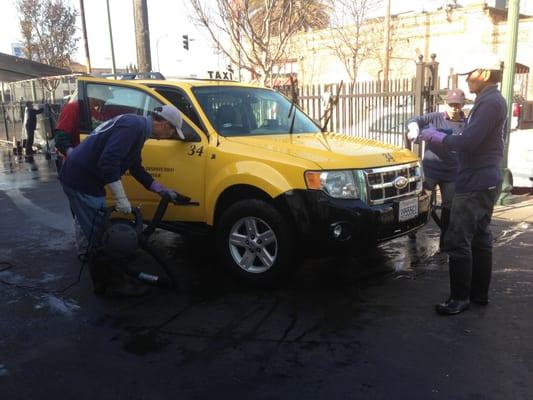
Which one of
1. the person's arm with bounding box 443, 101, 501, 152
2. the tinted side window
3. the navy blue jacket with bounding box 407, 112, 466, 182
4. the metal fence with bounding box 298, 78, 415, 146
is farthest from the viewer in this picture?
the metal fence with bounding box 298, 78, 415, 146

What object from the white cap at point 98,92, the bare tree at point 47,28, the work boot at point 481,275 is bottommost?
the work boot at point 481,275

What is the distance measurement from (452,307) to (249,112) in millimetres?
2826

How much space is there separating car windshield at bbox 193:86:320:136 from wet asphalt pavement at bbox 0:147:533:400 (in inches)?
55.9

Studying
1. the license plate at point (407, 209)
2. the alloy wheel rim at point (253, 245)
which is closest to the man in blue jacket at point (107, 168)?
the alloy wheel rim at point (253, 245)

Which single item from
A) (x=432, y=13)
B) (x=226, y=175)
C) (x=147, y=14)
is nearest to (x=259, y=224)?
(x=226, y=175)

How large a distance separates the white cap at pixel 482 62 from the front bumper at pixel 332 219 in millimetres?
1275

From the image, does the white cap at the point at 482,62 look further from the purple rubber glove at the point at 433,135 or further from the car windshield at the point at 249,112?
the car windshield at the point at 249,112

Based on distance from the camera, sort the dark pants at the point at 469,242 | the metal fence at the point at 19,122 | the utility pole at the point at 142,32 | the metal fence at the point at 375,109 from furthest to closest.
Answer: the metal fence at the point at 19,122 → the utility pole at the point at 142,32 → the metal fence at the point at 375,109 → the dark pants at the point at 469,242

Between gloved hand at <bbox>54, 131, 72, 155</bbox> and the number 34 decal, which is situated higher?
gloved hand at <bbox>54, 131, 72, 155</bbox>

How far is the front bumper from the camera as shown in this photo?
435 centimetres

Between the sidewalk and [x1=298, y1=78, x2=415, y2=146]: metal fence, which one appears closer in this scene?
the sidewalk

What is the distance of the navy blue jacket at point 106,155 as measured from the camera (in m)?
4.32

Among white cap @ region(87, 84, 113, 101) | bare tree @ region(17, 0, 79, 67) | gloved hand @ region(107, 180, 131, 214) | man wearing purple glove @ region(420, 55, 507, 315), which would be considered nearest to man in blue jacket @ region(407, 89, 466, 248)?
man wearing purple glove @ region(420, 55, 507, 315)

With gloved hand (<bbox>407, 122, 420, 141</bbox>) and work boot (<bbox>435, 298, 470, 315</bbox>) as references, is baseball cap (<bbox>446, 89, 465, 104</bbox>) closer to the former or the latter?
gloved hand (<bbox>407, 122, 420, 141</bbox>)
